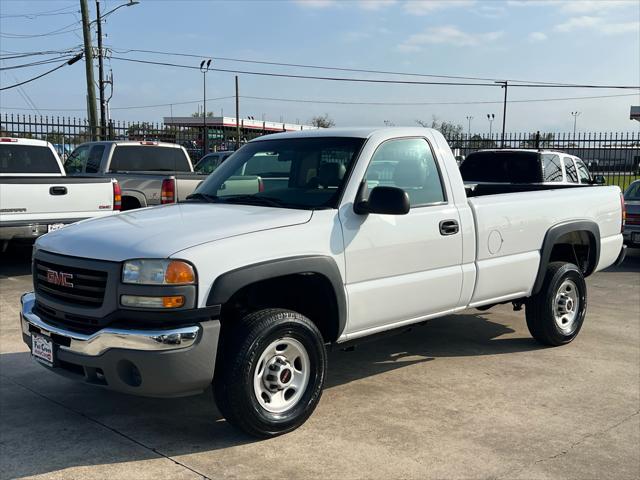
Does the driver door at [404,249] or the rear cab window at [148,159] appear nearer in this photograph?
the driver door at [404,249]

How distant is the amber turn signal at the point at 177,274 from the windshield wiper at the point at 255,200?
44.8 inches

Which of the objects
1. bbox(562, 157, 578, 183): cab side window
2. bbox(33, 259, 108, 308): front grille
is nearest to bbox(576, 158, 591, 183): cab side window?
bbox(562, 157, 578, 183): cab side window

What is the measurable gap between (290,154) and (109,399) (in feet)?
7.46

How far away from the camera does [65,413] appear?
467 centimetres

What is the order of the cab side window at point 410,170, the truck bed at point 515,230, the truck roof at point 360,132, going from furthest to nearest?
the truck bed at point 515,230
the truck roof at point 360,132
the cab side window at point 410,170

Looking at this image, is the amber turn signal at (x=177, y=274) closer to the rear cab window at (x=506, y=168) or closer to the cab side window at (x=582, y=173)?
the rear cab window at (x=506, y=168)

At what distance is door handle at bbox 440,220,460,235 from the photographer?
16.9 feet

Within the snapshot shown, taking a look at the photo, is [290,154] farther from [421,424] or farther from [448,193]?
[421,424]

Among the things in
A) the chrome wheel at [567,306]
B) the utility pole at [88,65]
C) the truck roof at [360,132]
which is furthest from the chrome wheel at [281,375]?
the utility pole at [88,65]

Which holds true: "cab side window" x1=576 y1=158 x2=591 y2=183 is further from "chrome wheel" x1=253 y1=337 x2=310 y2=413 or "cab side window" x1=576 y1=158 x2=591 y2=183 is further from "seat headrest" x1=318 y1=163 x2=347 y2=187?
"chrome wheel" x1=253 y1=337 x2=310 y2=413

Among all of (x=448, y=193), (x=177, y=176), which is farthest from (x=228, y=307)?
(x=177, y=176)

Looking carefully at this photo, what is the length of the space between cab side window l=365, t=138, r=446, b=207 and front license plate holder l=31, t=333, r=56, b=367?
235 centimetres

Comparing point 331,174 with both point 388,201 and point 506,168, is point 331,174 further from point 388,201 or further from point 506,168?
point 506,168

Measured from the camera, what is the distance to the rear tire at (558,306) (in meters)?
6.29
